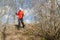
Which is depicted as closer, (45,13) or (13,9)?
(45,13)

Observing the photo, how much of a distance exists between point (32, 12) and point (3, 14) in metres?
4.27

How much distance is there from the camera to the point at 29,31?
23.3 meters

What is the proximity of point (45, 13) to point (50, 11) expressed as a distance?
44 centimetres

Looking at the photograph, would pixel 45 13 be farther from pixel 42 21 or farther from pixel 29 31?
pixel 29 31

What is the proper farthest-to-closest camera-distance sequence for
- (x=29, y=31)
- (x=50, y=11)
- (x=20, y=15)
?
(x=29, y=31), (x=20, y=15), (x=50, y=11)

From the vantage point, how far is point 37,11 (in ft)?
66.4

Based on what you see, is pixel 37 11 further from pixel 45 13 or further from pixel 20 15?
pixel 20 15

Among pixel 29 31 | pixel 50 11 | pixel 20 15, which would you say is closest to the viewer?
pixel 50 11

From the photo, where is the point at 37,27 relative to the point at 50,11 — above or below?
below

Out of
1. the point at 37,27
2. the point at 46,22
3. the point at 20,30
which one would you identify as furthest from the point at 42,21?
the point at 20,30

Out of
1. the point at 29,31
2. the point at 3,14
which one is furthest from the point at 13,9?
the point at 29,31

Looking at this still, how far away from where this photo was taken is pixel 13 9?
77.5 ft

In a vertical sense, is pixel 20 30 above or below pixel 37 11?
below

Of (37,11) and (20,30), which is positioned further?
(20,30)
